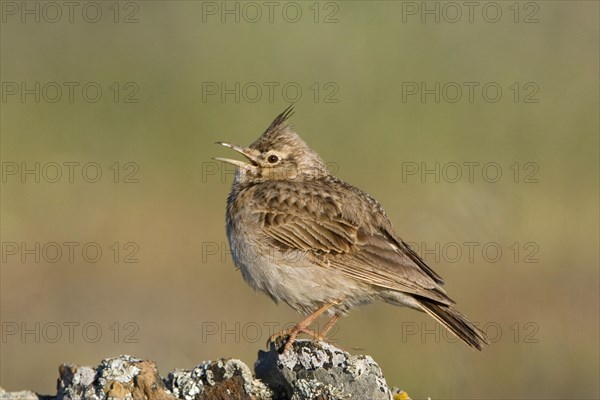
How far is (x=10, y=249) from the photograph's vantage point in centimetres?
1602

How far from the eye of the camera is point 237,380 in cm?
711

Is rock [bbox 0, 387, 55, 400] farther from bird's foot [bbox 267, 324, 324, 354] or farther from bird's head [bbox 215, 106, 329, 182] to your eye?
bird's head [bbox 215, 106, 329, 182]

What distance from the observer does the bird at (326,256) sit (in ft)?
28.1

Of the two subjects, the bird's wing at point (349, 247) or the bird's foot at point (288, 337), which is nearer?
the bird's foot at point (288, 337)

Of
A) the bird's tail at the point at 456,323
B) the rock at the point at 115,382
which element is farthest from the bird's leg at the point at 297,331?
the rock at the point at 115,382

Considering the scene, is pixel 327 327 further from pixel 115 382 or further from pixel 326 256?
pixel 115 382

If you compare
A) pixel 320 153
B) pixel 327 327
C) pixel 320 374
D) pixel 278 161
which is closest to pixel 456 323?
pixel 327 327

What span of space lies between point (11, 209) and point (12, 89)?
3460 millimetres

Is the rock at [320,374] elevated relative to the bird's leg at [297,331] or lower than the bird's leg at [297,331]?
lower

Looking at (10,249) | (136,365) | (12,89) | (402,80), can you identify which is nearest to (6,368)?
(10,249)

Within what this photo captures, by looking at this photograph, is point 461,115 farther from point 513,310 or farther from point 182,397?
point 182,397

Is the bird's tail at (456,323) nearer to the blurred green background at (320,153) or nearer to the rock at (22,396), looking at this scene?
the blurred green background at (320,153)

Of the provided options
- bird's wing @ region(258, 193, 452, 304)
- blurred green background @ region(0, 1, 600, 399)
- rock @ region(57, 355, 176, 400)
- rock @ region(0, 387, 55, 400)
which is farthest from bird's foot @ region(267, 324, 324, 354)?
blurred green background @ region(0, 1, 600, 399)

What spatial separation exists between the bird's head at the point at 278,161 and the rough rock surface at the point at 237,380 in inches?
102
